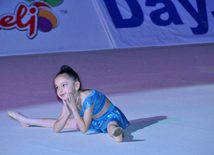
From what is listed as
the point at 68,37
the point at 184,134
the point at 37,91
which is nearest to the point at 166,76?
the point at 37,91

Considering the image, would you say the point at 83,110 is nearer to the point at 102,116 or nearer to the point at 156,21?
the point at 102,116

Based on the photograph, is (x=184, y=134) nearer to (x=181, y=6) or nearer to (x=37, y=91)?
(x=37, y=91)

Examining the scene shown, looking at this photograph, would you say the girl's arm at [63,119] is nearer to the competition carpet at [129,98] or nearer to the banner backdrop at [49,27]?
the competition carpet at [129,98]

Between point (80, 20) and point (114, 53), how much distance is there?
1.27 metres

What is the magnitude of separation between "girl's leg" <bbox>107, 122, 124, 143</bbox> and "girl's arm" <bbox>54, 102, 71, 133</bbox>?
0.30 meters

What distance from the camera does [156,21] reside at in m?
10.3

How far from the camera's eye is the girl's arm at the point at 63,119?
292 cm

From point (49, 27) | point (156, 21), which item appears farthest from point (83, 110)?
point (156, 21)

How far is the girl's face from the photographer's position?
285 cm

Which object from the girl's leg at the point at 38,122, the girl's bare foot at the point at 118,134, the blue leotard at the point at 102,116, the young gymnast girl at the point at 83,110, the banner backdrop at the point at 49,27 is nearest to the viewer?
the girl's bare foot at the point at 118,134

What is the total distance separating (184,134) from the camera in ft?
9.62

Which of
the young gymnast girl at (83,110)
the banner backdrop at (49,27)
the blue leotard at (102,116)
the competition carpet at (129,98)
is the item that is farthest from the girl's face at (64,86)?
the banner backdrop at (49,27)

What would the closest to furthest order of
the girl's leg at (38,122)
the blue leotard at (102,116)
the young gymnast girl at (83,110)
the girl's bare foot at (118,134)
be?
the girl's bare foot at (118,134), the young gymnast girl at (83,110), the blue leotard at (102,116), the girl's leg at (38,122)

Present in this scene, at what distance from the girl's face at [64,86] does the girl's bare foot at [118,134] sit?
418mm
